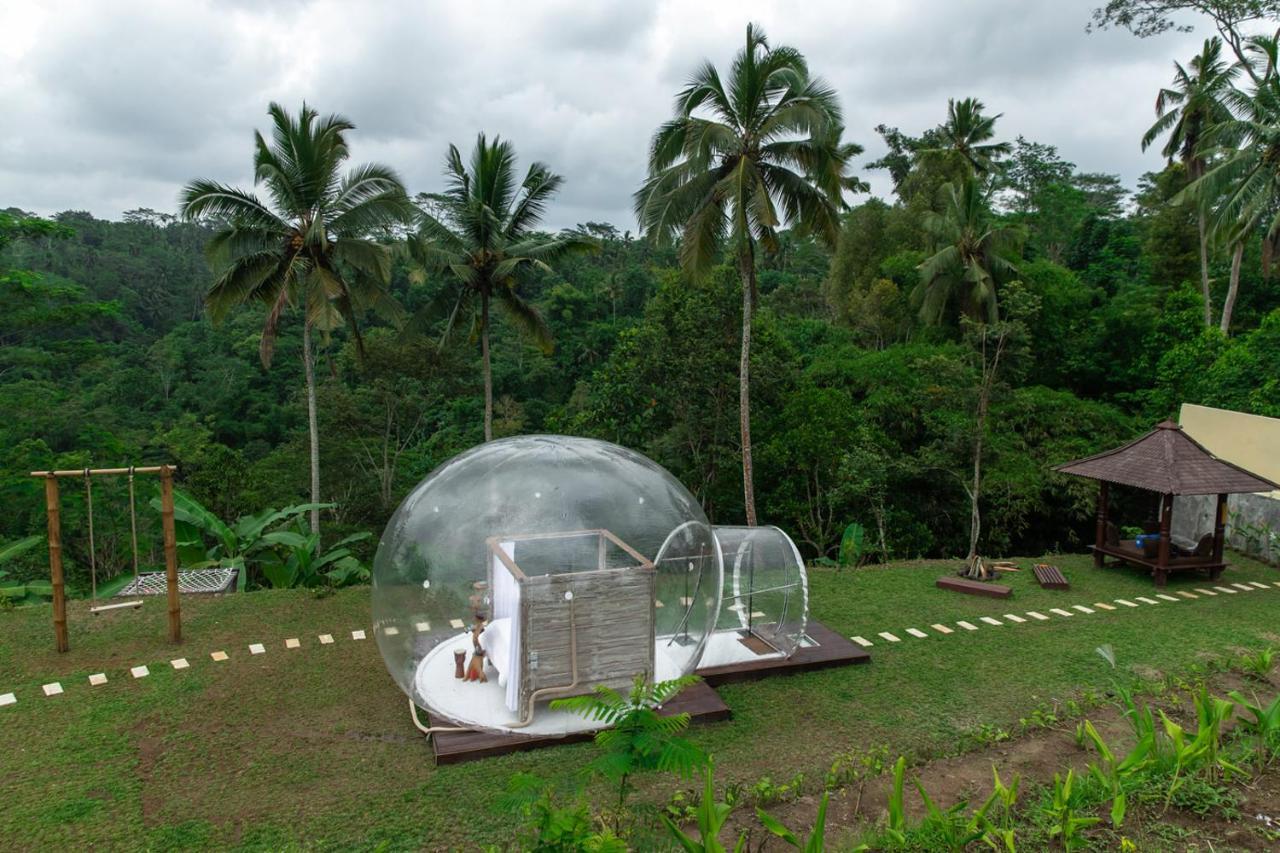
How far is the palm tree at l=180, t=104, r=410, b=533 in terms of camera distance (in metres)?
13.8

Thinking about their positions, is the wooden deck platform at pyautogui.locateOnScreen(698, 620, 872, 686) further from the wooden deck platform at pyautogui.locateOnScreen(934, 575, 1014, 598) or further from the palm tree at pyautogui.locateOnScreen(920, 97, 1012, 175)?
the palm tree at pyautogui.locateOnScreen(920, 97, 1012, 175)

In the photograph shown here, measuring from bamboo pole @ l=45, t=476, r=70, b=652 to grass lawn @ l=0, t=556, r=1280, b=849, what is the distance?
0.78ft

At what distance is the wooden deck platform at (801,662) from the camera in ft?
24.5

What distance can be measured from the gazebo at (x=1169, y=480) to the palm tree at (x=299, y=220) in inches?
502

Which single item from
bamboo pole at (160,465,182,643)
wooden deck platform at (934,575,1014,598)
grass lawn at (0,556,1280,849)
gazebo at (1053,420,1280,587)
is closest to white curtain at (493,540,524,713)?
grass lawn at (0,556,1280,849)

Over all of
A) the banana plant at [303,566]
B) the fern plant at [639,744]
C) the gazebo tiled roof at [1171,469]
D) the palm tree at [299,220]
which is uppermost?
the palm tree at [299,220]

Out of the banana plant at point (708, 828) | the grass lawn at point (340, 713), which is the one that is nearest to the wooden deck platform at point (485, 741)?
the grass lawn at point (340, 713)

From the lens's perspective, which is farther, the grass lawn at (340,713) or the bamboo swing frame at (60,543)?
the bamboo swing frame at (60,543)

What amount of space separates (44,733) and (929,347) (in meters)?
19.5

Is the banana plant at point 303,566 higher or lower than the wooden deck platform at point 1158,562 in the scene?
lower

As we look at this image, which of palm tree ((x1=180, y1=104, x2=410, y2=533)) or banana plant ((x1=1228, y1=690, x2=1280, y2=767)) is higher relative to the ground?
palm tree ((x1=180, y1=104, x2=410, y2=533))

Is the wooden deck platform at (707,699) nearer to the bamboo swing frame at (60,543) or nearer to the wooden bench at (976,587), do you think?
the wooden bench at (976,587)

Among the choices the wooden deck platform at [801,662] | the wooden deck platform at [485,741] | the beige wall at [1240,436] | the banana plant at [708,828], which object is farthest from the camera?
the beige wall at [1240,436]

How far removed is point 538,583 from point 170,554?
4619 mm
